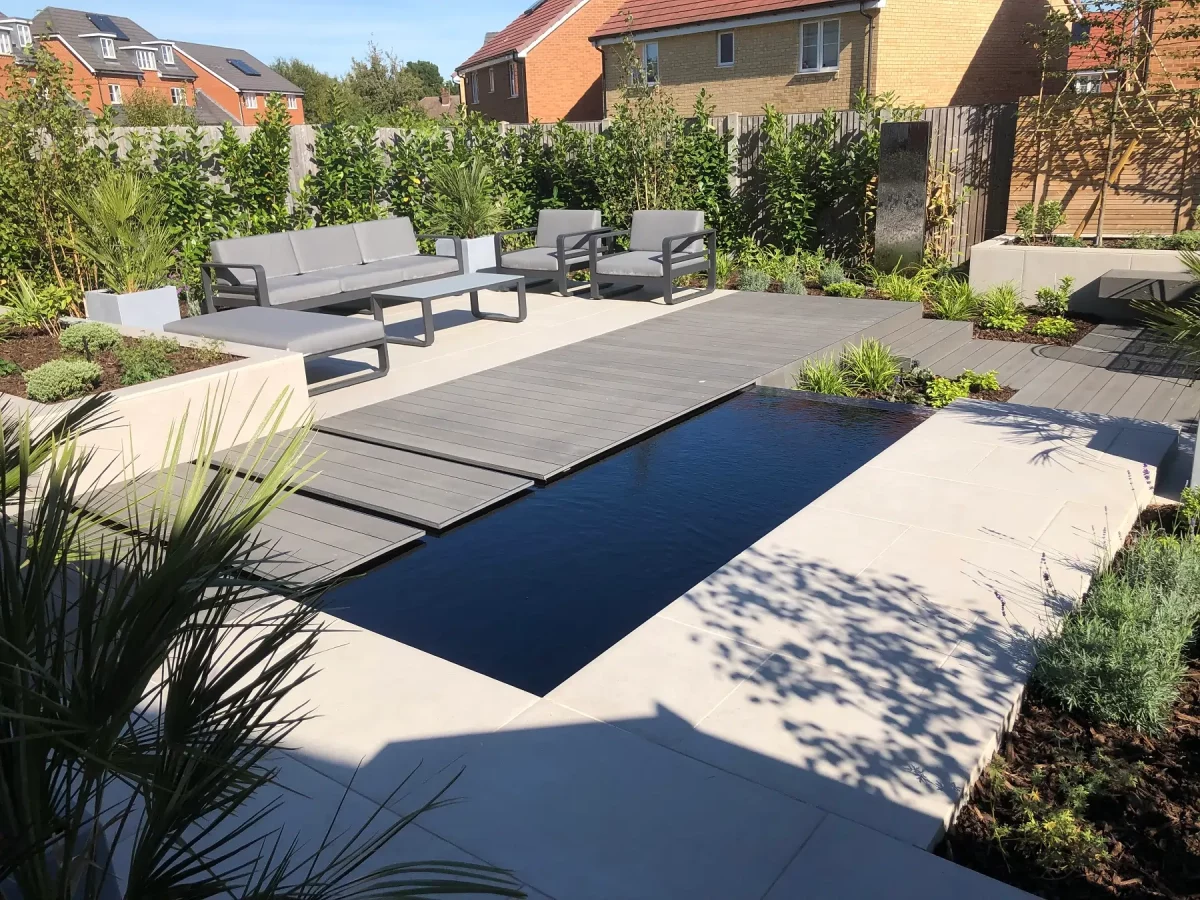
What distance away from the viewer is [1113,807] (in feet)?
8.22

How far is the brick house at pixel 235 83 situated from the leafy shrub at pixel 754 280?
44697 mm

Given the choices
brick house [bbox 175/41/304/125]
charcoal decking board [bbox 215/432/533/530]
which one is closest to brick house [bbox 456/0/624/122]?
charcoal decking board [bbox 215/432/533/530]

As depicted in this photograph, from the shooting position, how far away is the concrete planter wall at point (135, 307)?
6996 mm

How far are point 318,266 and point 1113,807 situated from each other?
8.15 meters

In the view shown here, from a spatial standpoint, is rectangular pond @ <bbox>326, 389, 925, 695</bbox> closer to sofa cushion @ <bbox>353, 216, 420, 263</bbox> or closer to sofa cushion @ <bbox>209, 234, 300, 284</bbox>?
sofa cushion @ <bbox>209, 234, 300, 284</bbox>

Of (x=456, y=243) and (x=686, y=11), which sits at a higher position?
(x=686, y=11)

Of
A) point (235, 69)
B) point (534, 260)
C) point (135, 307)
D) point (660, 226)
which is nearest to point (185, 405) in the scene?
point (135, 307)

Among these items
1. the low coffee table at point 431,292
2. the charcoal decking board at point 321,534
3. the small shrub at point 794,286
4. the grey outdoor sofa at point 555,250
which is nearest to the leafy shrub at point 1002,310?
the small shrub at point 794,286

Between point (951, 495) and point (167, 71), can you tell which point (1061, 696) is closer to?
point (951, 495)

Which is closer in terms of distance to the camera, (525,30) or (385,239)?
(385,239)

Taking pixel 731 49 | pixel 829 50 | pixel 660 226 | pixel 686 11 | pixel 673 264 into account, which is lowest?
pixel 673 264

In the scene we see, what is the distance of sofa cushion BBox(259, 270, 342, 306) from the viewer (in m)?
8.02

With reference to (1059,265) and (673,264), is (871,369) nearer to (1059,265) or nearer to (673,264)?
(673,264)

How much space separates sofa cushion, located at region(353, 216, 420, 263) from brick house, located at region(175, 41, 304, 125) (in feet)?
142
